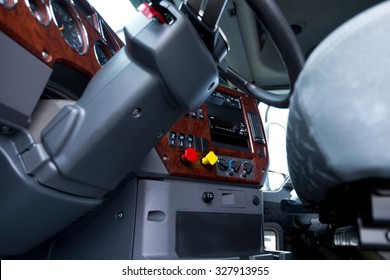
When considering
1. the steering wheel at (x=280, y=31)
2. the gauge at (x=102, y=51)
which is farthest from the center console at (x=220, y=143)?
the steering wheel at (x=280, y=31)

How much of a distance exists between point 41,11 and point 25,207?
1.45 feet

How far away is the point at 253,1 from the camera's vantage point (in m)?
0.61

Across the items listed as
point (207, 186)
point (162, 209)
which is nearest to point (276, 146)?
point (207, 186)

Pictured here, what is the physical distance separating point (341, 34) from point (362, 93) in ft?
0.24

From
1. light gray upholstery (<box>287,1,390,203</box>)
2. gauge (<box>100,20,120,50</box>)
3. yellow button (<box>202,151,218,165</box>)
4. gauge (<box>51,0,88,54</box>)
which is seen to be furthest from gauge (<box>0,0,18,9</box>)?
yellow button (<box>202,151,218,165</box>)

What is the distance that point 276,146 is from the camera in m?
2.32

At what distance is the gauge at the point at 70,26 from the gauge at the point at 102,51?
63 mm

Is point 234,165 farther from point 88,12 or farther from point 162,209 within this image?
point 88,12

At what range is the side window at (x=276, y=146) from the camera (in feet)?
7.54

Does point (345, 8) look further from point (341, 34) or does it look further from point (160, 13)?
point (341, 34)

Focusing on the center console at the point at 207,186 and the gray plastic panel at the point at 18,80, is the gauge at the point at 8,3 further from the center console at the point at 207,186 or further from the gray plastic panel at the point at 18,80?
the center console at the point at 207,186

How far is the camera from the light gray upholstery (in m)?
0.36

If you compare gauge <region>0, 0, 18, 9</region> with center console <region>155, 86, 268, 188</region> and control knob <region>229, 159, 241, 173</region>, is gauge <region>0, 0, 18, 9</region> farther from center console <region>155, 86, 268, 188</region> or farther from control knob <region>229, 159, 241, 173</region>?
control knob <region>229, 159, 241, 173</region>

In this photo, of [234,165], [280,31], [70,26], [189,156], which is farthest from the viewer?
[234,165]
